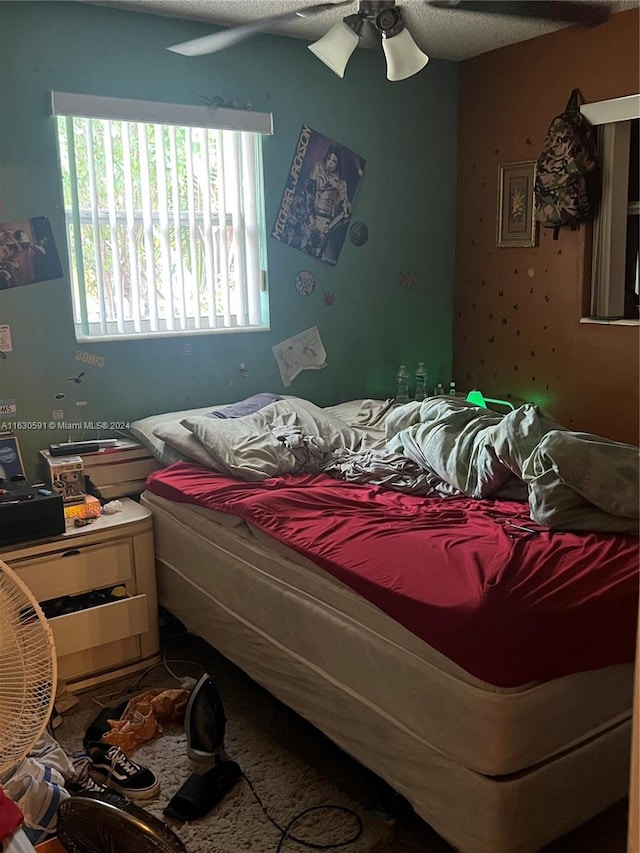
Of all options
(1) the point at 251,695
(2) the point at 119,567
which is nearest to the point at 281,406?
(2) the point at 119,567

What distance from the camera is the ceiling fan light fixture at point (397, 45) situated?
6.46 feet

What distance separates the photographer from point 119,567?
2.48m

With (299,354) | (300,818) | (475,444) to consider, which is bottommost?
(300,818)

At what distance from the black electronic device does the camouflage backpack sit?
2.20m

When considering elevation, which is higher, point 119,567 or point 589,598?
point 589,598

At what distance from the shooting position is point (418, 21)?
9.51 ft

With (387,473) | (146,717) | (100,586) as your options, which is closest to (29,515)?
(100,586)

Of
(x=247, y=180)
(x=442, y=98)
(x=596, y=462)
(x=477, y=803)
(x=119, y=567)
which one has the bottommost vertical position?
(x=477, y=803)

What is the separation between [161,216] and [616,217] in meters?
1.76

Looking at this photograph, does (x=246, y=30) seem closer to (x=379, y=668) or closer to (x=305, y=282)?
(x=305, y=282)

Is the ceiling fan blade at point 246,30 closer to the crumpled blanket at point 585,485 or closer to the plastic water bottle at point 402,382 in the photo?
the crumpled blanket at point 585,485

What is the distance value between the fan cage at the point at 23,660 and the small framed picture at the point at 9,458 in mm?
1312

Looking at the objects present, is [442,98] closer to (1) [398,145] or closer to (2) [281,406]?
(1) [398,145]

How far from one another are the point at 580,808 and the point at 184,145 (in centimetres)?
251
